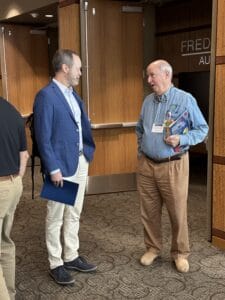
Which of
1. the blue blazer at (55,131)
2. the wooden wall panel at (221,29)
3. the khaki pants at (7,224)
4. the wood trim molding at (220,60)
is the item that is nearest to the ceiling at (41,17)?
the wooden wall panel at (221,29)

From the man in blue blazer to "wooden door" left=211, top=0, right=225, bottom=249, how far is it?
117 cm

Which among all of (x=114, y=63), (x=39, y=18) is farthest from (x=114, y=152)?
(x=39, y=18)

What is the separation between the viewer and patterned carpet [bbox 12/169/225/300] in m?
2.88

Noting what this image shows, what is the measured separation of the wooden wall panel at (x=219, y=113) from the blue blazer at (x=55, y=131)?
4.30 feet

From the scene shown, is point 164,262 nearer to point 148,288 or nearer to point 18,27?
point 148,288

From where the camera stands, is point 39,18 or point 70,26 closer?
point 70,26

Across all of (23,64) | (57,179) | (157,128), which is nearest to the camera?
(57,179)

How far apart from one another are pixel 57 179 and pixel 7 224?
0.52 metres

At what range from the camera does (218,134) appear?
138 inches

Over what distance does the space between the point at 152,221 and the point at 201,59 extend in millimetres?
3333

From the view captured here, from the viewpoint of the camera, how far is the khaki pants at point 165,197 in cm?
301

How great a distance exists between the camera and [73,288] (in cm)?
294

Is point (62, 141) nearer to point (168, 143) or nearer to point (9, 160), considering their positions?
point (9, 160)

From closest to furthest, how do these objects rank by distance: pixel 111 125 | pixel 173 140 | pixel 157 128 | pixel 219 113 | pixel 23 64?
pixel 173 140 < pixel 157 128 < pixel 219 113 < pixel 111 125 < pixel 23 64
